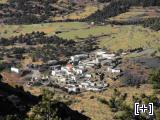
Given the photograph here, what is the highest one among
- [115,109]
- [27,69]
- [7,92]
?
[7,92]

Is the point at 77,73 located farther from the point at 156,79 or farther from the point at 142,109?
the point at 142,109

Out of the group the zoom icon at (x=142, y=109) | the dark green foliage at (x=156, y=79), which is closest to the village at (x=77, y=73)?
the dark green foliage at (x=156, y=79)

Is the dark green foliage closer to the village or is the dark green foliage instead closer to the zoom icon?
the zoom icon

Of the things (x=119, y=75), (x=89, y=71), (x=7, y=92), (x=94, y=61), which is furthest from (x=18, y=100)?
(x=94, y=61)

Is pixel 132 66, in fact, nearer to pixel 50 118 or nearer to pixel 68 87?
pixel 68 87

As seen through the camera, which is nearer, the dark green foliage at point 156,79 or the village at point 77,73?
the dark green foliage at point 156,79

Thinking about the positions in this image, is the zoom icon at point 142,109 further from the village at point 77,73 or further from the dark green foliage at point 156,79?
the village at point 77,73

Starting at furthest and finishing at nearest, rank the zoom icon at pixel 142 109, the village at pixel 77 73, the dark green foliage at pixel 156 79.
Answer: the village at pixel 77 73, the dark green foliage at pixel 156 79, the zoom icon at pixel 142 109

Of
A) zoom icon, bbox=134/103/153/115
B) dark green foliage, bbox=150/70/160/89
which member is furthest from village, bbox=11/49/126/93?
zoom icon, bbox=134/103/153/115

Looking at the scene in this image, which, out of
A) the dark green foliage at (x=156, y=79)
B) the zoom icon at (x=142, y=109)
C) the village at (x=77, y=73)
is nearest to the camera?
the zoom icon at (x=142, y=109)
